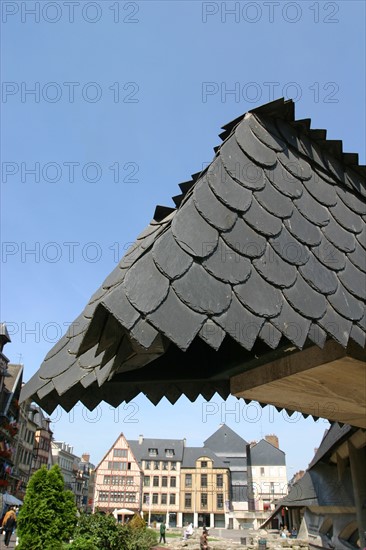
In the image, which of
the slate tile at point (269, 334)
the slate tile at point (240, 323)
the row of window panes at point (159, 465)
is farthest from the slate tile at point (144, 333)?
the row of window panes at point (159, 465)

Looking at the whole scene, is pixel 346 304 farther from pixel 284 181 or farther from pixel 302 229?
pixel 284 181

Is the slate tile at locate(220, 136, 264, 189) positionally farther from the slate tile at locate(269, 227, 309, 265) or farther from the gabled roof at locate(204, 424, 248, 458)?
the gabled roof at locate(204, 424, 248, 458)

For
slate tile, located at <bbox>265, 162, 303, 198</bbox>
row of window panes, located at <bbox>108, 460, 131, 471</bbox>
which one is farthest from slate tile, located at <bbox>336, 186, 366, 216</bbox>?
row of window panes, located at <bbox>108, 460, 131, 471</bbox>

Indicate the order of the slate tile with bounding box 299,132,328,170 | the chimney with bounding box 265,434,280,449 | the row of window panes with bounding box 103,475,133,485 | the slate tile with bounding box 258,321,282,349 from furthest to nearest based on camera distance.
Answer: the chimney with bounding box 265,434,280,449
the row of window panes with bounding box 103,475,133,485
the slate tile with bounding box 299,132,328,170
the slate tile with bounding box 258,321,282,349

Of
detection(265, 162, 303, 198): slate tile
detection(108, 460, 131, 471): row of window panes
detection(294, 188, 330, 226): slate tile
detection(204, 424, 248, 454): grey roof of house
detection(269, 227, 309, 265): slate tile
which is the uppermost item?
detection(204, 424, 248, 454): grey roof of house

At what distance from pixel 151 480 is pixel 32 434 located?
29516 mm

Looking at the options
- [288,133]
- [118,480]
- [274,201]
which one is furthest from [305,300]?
[118,480]

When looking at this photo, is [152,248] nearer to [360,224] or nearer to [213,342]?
Result: [213,342]

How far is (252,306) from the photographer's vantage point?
6.91ft

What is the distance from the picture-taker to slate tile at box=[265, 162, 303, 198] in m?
2.60

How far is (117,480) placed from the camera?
3223 inches

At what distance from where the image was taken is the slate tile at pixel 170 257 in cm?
196

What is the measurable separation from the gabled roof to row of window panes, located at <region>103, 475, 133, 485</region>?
17862 millimetres

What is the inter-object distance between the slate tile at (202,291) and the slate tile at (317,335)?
46 cm
